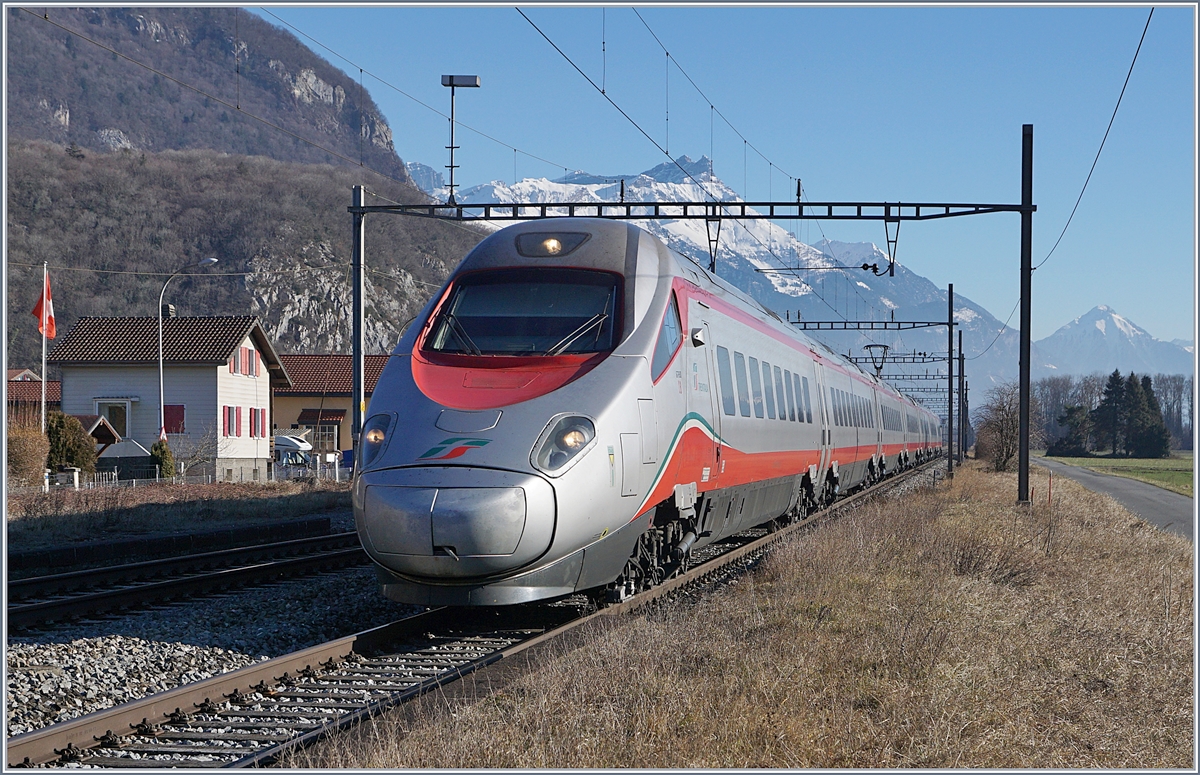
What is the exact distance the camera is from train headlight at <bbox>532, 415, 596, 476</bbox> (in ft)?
29.7

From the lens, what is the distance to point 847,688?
7281mm

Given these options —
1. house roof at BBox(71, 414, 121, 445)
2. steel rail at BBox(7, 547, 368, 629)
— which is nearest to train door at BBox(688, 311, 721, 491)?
steel rail at BBox(7, 547, 368, 629)

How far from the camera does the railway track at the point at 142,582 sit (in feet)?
36.7

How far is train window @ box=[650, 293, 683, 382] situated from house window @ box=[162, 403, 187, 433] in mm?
40166

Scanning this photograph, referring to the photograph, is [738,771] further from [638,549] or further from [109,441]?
[109,441]

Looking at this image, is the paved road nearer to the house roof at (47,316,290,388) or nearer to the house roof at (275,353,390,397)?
the house roof at (47,316,290,388)

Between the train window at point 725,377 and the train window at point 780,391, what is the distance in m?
3.27

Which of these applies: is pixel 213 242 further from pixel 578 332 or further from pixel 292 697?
pixel 292 697

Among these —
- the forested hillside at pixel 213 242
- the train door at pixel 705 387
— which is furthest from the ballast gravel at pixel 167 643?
the forested hillside at pixel 213 242

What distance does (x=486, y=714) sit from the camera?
6.68 meters

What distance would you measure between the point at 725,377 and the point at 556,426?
4.59 meters

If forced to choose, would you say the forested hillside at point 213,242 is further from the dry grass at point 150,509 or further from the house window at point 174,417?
the dry grass at point 150,509

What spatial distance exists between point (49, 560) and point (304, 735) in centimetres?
1019

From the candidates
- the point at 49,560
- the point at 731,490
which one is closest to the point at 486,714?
the point at 731,490
